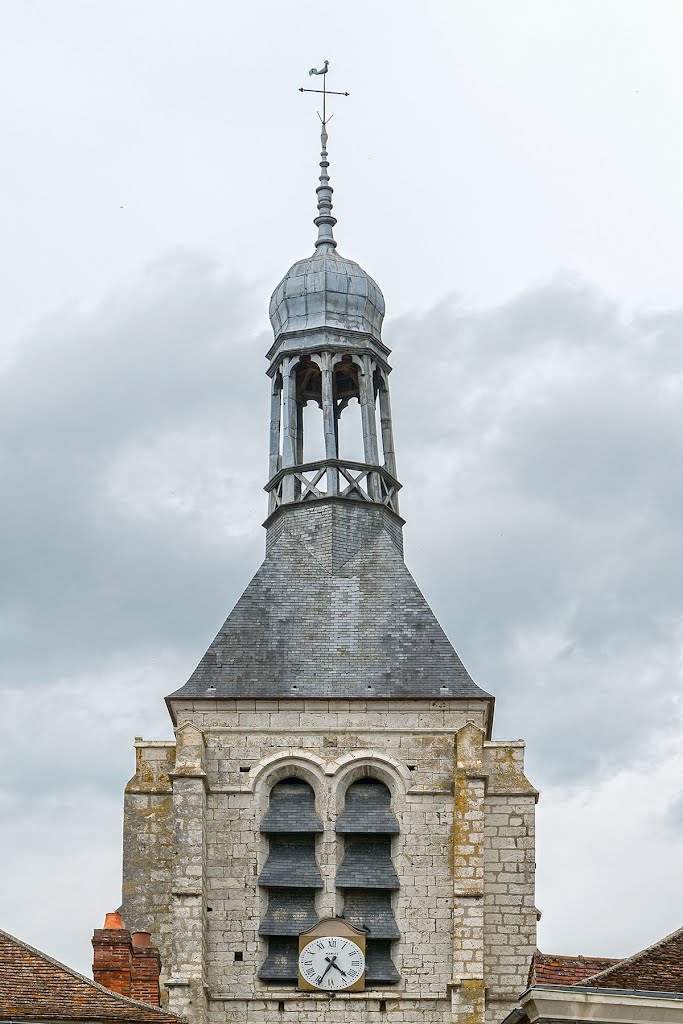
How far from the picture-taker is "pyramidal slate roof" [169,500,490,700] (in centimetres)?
4388

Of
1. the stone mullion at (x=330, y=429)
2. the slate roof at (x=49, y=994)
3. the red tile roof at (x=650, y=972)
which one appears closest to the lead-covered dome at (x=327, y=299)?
the stone mullion at (x=330, y=429)

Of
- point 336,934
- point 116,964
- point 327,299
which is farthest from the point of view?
point 327,299

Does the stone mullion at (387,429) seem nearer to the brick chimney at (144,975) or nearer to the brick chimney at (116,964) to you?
the brick chimney at (144,975)

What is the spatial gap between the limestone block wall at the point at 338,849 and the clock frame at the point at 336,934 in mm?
190

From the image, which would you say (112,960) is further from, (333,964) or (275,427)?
(275,427)

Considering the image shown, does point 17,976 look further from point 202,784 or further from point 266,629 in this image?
point 266,629

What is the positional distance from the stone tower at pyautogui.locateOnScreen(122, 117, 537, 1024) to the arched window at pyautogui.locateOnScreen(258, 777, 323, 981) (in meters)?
0.04

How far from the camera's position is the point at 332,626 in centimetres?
4503

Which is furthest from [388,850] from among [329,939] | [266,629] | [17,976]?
[17,976]

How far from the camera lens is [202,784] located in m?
42.3

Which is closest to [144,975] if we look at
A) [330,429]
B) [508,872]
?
[508,872]

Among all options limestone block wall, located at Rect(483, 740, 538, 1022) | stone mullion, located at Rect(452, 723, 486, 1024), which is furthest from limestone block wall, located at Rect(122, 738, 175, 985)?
limestone block wall, located at Rect(483, 740, 538, 1022)

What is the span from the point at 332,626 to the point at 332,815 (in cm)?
369

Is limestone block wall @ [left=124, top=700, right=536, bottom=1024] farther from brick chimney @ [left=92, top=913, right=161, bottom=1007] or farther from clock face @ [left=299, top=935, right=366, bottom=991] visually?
brick chimney @ [left=92, top=913, right=161, bottom=1007]
